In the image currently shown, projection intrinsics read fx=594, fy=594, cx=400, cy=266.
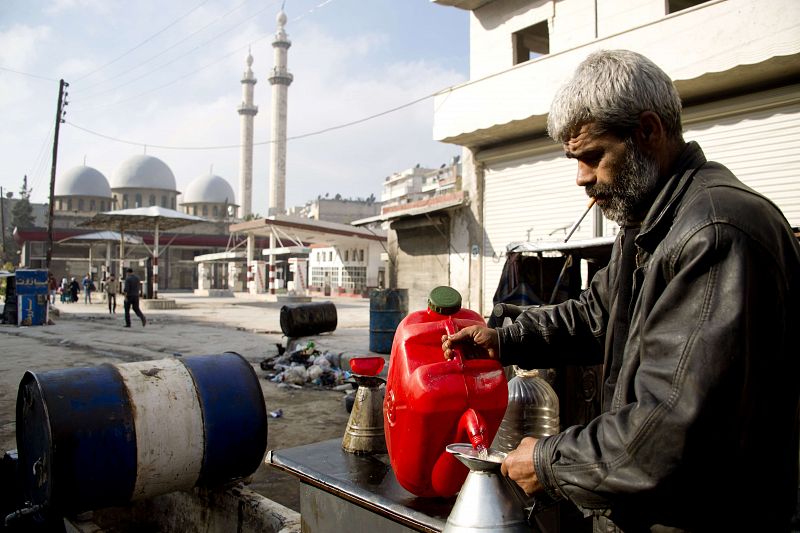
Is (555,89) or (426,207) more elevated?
(555,89)

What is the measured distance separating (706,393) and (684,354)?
3.3 inches

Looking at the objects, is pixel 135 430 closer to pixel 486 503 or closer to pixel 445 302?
pixel 445 302

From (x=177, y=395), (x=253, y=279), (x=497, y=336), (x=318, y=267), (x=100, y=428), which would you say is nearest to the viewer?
(x=497, y=336)

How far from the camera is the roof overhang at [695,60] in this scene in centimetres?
870

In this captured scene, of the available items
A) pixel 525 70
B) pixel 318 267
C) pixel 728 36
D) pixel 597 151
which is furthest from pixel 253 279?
pixel 597 151

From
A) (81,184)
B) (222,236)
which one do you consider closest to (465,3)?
(222,236)

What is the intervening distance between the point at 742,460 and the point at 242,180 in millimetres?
59255

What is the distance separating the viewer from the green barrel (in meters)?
9.41

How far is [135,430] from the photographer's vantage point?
3.01 m

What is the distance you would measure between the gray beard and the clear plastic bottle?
5.05 feet

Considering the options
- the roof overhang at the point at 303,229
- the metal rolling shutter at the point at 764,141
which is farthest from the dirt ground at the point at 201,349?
the metal rolling shutter at the point at 764,141

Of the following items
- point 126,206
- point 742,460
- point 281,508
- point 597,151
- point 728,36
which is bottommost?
point 281,508

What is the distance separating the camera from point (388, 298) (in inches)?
374

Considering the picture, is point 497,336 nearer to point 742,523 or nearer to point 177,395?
point 742,523
